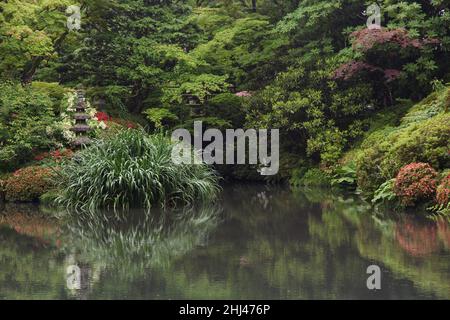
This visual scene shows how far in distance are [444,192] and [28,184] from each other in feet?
31.7

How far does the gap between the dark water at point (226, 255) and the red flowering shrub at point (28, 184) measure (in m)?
2.04

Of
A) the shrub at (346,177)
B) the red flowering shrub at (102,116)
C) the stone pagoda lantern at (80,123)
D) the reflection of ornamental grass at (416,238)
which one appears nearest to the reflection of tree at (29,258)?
the stone pagoda lantern at (80,123)

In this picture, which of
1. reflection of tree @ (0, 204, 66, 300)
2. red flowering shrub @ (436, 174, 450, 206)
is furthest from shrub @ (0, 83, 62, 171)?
red flowering shrub @ (436, 174, 450, 206)

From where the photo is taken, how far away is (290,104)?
21.4 metres

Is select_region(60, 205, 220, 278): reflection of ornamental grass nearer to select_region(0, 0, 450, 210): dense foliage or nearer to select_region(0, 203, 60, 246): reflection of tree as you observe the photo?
select_region(0, 203, 60, 246): reflection of tree

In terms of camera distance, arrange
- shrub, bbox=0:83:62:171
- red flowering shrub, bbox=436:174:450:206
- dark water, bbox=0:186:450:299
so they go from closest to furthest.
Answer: dark water, bbox=0:186:450:299 < red flowering shrub, bbox=436:174:450:206 < shrub, bbox=0:83:62:171

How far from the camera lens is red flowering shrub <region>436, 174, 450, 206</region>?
43.2ft

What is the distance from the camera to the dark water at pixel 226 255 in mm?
7332

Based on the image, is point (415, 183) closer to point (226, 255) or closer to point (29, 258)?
point (226, 255)

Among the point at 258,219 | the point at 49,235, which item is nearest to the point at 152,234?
the point at 49,235

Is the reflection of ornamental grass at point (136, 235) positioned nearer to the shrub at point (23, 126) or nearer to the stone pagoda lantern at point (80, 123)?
the stone pagoda lantern at point (80, 123)

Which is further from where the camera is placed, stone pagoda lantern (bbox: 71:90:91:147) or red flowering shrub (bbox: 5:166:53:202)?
stone pagoda lantern (bbox: 71:90:91:147)

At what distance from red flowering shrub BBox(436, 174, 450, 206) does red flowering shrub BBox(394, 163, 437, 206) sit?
441 millimetres

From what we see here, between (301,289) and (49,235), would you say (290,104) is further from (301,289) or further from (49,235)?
(301,289)
